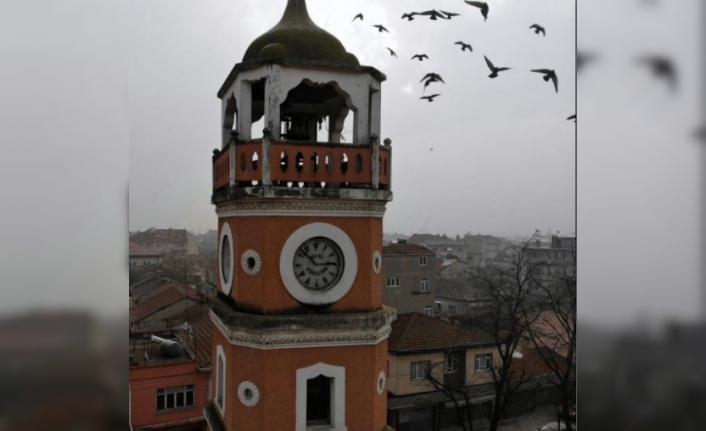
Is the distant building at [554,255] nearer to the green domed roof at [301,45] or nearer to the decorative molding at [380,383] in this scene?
the decorative molding at [380,383]

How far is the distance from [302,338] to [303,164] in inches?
85.7

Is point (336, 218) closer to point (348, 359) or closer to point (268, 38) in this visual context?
point (348, 359)

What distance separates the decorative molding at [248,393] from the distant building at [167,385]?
23.2ft

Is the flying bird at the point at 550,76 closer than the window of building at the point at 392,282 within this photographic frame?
Yes

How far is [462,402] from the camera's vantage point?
12812 millimetres

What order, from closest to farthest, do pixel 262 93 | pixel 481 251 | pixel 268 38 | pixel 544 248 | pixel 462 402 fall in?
pixel 268 38
pixel 262 93
pixel 544 248
pixel 462 402
pixel 481 251

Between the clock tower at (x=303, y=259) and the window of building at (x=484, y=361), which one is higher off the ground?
the clock tower at (x=303, y=259)

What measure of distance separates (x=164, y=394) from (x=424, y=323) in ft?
24.1

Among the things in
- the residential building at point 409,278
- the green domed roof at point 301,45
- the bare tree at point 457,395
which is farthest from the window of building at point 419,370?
the green domed roof at point 301,45

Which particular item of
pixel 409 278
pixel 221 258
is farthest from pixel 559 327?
pixel 221 258

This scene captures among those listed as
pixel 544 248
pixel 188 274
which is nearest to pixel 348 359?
pixel 544 248

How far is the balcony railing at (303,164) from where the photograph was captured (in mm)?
5742

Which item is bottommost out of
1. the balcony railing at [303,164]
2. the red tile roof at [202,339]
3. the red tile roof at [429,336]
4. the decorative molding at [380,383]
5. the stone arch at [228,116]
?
the red tile roof at [202,339]

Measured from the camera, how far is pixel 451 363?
1304cm
